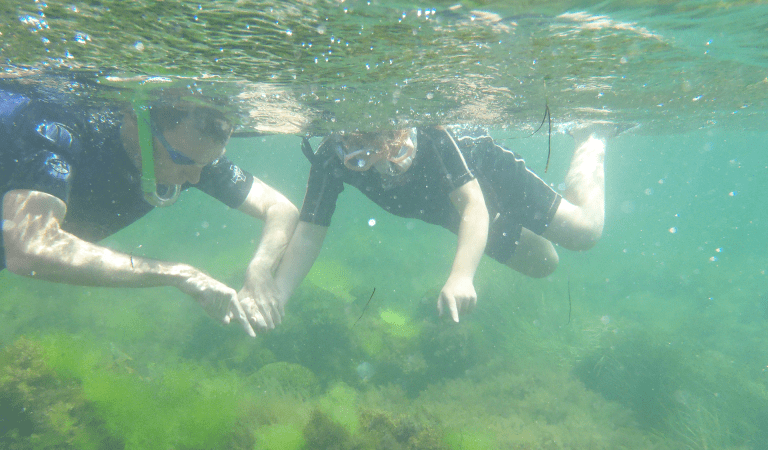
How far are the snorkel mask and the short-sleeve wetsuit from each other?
0.20m

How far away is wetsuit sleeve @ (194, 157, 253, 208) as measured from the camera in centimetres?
472

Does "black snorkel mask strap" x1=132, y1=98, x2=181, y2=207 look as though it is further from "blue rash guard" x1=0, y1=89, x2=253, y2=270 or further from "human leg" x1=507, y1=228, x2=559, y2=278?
"human leg" x1=507, y1=228, x2=559, y2=278

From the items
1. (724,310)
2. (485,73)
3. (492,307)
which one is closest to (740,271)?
(724,310)

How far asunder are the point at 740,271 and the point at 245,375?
1366 inches

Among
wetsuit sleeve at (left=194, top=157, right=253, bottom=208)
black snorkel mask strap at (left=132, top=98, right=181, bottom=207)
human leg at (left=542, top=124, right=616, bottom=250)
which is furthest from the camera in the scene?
human leg at (left=542, top=124, right=616, bottom=250)

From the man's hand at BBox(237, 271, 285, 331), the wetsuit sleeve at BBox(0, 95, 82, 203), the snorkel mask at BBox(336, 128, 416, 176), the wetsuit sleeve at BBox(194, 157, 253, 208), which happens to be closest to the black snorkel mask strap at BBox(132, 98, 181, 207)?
the wetsuit sleeve at BBox(0, 95, 82, 203)

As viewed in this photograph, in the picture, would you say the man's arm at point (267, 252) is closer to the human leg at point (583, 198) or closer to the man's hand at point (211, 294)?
the man's hand at point (211, 294)

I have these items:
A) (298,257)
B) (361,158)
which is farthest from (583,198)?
(298,257)

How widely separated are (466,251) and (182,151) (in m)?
3.16

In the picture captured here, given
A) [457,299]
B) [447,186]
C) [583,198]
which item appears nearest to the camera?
[457,299]

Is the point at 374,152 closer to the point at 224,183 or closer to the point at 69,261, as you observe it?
the point at 224,183

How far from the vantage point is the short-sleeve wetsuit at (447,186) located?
4.73 m

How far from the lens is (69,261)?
265 centimetres

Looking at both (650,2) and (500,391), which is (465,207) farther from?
(500,391)
